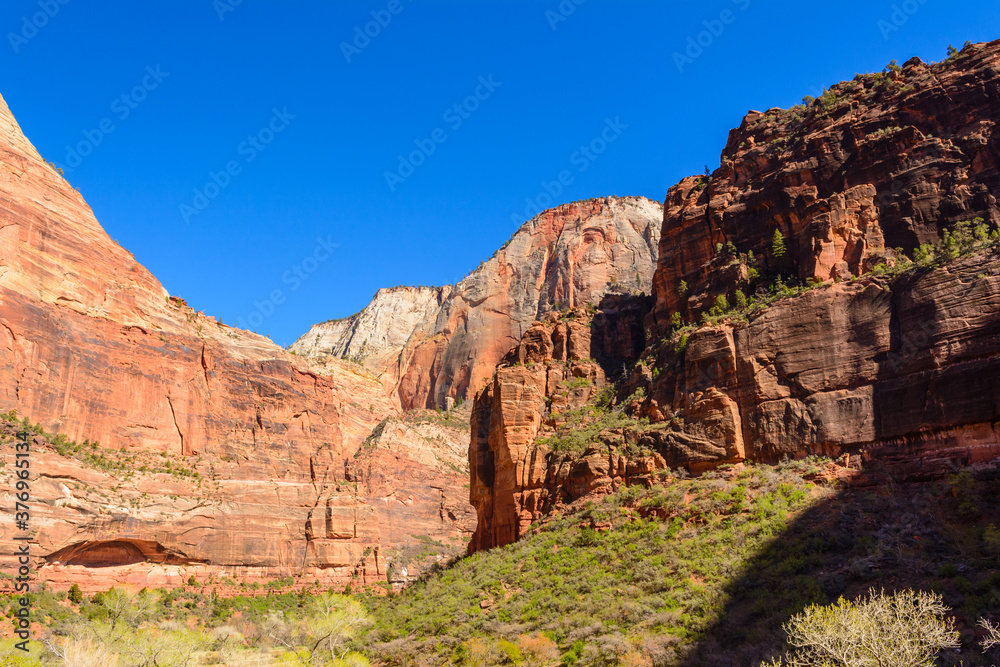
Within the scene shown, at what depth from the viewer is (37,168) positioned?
70938 millimetres

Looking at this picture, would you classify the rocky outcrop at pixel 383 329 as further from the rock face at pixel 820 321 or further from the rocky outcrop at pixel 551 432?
the rock face at pixel 820 321

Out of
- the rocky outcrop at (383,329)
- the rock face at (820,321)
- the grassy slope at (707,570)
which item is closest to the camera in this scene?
the grassy slope at (707,570)

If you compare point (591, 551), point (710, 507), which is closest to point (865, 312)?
point (710, 507)

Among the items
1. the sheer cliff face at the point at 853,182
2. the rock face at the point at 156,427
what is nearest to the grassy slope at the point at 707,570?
the sheer cliff face at the point at 853,182

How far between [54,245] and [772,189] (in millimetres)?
62458

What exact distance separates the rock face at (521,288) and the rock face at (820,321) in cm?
5752

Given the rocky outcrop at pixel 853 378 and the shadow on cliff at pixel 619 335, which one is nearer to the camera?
the rocky outcrop at pixel 853 378

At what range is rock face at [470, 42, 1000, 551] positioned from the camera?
31.9 meters

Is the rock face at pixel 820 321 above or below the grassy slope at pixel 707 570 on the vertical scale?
above

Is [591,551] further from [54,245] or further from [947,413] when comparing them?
[54,245]

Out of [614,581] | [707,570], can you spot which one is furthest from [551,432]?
[707,570]

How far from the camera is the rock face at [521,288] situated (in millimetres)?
118312

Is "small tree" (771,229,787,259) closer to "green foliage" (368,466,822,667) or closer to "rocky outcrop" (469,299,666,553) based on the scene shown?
"rocky outcrop" (469,299,666,553)

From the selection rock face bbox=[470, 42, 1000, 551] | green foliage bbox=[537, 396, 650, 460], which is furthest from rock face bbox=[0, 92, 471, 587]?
green foliage bbox=[537, 396, 650, 460]
